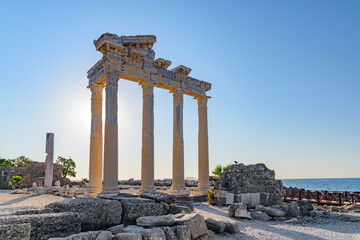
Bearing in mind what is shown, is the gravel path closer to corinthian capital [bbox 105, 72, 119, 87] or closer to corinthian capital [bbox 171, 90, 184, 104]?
corinthian capital [bbox 105, 72, 119, 87]

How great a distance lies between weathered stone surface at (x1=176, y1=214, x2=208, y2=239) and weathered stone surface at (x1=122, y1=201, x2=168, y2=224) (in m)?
0.86

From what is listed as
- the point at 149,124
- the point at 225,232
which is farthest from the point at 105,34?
the point at 225,232

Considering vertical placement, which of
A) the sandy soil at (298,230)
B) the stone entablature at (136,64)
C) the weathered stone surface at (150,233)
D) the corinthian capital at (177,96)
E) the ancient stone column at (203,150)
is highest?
the stone entablature at (136,64)

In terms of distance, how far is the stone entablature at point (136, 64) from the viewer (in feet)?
48.3

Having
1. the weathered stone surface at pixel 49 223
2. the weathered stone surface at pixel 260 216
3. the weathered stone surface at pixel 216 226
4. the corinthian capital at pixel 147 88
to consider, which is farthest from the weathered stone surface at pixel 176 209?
the corinthian capital at pixel 147 88

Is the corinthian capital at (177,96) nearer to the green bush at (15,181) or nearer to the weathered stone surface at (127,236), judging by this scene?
the weathered stone surface at (127,236)

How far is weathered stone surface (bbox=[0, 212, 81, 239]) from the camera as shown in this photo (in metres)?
4.69

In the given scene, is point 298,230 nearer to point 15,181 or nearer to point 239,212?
point 239,212

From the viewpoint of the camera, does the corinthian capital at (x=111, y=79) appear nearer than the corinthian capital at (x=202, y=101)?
Yes

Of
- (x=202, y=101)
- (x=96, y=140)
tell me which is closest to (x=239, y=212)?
(x=96, y=140)

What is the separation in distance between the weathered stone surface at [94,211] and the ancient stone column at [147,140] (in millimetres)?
9207

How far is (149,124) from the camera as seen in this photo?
52.7 ft

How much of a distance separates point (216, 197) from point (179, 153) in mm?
4063

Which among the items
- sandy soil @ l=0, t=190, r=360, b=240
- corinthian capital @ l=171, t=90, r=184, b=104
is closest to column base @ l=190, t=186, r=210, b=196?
corinthian capital @ l=171, t=90, r=184, b=104
